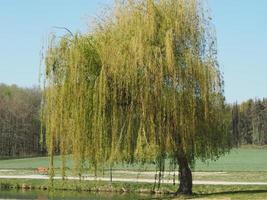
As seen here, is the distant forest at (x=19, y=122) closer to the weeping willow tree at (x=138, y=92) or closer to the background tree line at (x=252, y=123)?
the background tree line at (x=252, y=123)

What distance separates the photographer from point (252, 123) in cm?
13700

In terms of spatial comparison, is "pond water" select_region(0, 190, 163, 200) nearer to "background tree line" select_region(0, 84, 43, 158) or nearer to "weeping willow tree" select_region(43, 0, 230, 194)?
"weeping willow tree" select_region(43, 0, 230, 194)

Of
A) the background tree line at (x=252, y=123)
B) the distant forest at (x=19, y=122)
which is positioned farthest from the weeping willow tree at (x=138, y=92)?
the background tree line at (x=252, y=123)

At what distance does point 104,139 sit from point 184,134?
2950 mm

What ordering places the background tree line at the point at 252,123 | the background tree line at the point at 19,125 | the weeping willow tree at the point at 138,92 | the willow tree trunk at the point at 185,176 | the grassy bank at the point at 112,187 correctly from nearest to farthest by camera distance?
the weeping willow tree at the point at 138,92 → the willow tree trunk at the point at 185,176 → the grassy bank at the point at 112,187 → the background tree line at the point at 19,125 → the background tree line at the point at 252,123

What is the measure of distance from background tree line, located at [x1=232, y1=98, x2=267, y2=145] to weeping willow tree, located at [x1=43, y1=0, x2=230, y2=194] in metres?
114

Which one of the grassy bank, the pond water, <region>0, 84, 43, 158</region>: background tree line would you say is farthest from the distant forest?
the pond water

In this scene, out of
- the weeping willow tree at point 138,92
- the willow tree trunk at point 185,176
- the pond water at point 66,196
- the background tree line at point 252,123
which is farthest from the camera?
the background tree line at point 252,123

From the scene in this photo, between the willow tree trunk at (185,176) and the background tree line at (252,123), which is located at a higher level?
the background tree line at (252,123)

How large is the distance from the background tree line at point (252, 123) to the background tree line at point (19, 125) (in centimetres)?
5555

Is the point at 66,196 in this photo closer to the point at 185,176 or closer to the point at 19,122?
the point at 185,176

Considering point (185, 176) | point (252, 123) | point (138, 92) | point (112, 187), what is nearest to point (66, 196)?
point (112, 187)

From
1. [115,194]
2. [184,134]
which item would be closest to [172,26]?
[184,134]

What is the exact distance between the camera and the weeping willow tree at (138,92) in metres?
20.9
